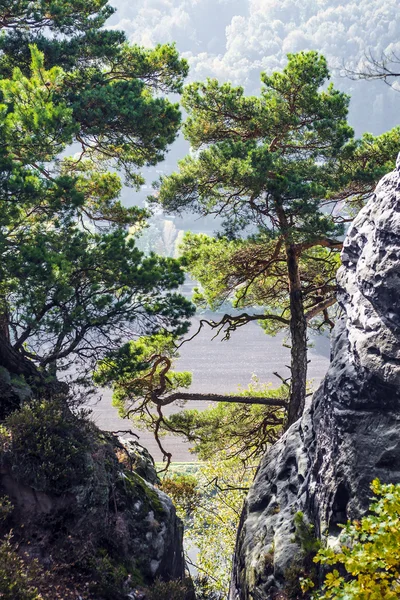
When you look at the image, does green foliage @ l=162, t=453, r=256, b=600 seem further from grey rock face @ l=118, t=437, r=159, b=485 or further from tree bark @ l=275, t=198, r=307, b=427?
tree bark @ l=275, t=198, r=307, b=427

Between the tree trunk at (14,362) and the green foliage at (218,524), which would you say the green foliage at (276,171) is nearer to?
the tree trunk at (14,362)

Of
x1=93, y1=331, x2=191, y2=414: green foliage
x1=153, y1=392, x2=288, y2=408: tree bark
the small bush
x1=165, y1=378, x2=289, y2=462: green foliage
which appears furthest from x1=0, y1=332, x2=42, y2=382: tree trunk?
x1=165, y1=378, x2=289, y2=462: green foliage

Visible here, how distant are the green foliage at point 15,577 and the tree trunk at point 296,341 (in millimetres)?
6517

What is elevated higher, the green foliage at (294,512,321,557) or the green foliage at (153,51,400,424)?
the green foliage at (153,51,400,424)

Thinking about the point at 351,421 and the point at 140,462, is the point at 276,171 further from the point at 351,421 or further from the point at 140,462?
the point at 140,462

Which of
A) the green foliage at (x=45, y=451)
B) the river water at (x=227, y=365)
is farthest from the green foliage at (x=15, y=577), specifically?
the river water at (x=227, y=365)

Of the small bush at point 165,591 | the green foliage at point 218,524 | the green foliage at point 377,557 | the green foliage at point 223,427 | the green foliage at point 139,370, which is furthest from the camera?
the green foliage at point 218,524

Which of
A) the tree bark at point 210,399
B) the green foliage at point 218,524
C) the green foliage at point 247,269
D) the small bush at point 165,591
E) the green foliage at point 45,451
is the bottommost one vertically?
the green foliage at point 218,524

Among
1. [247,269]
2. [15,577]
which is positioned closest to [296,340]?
[247,269]

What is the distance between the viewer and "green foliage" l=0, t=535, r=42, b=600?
243 inches

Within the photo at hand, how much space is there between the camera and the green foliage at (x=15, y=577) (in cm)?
616

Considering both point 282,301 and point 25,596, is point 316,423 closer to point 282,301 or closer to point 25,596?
point 25,596

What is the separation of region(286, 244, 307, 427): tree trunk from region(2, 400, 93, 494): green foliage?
198 inches

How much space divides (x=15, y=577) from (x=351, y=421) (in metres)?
4.32
